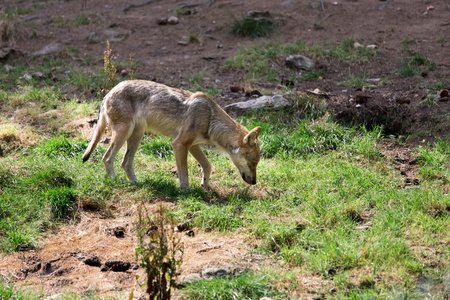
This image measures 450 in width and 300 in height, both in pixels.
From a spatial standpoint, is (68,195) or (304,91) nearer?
(68,195)

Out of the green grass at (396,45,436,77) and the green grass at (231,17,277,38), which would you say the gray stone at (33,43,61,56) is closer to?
the green grass at (231,17,277,38)

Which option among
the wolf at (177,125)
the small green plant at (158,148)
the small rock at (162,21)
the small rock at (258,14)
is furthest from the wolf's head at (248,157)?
the small rock at (162,21)

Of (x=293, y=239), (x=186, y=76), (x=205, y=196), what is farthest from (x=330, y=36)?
(x=293, y=239)

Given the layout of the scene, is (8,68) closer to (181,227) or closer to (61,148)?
(61,148)

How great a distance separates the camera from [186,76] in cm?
1088

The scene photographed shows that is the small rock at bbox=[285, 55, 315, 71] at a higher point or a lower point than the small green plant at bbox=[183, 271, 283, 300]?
lower

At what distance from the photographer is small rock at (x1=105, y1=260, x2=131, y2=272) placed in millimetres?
4840

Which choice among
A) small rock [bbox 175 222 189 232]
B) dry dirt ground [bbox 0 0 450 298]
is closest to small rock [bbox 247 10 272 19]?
dry dirt ground [bbox 0 0 450 298]

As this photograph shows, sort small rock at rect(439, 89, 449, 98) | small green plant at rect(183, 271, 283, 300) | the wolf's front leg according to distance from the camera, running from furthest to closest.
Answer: small rock at rect(439, 89, 449, 98)
the wolf's front leg
small green plant at rect(183, 271, 283, 300)

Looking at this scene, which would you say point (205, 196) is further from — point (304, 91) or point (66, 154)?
point (304, 91)

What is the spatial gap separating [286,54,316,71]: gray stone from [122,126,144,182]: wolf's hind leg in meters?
5.08

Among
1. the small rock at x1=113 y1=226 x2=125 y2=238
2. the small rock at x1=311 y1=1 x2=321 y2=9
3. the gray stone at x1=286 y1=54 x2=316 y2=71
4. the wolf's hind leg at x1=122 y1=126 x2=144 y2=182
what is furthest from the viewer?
the small rock at x1=311 y1=1 x2=321 y2=9

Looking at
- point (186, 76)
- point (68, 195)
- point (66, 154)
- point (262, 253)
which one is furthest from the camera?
point (186, 76)

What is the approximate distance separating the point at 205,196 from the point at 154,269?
2782 millimetres
